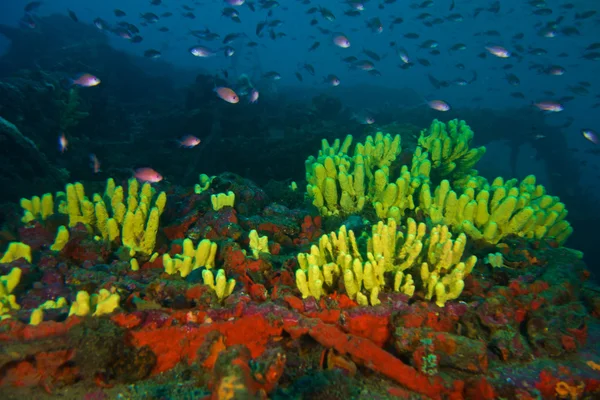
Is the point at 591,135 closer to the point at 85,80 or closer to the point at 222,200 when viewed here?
the point at 222,200

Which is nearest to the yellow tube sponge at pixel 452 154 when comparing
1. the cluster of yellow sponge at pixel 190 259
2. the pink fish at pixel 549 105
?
the cluster of yellow sponge at pixel 190 259

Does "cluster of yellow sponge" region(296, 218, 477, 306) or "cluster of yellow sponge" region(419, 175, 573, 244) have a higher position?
"cluster of yellow sponge" region(419, 175, 573, 244)

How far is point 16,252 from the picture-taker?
10.7 ft

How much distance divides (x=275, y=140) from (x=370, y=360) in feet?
27.7

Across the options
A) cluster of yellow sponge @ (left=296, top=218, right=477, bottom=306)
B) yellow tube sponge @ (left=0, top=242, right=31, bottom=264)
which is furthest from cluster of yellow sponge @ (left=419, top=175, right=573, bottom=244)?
yellow tube sponge @ (left=0, top=242, right=31, bottom=264)

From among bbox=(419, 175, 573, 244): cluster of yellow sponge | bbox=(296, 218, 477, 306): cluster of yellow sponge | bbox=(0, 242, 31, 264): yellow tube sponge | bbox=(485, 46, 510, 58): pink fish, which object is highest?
bbox=(485, 46, 510, 58): pink fish

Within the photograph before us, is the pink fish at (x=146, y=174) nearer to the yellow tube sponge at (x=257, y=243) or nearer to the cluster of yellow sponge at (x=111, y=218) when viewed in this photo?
the cluster of yellow sponge at (x=111, y=218)

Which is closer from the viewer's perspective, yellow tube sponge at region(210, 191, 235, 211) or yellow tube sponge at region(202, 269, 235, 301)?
yellow tube sponge at region(202, 269, 235, 301)

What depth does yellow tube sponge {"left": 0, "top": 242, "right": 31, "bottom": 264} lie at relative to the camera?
10.5 ft

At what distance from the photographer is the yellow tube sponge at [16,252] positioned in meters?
3.21

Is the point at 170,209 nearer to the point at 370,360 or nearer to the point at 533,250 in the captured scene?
the point at 370,360

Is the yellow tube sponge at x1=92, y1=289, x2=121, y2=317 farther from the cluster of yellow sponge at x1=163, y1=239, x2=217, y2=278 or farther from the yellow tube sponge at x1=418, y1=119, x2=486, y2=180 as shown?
the yellow tube sponge at x1=418, y1=119, x2=486, y2=180

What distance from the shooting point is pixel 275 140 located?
397 inches

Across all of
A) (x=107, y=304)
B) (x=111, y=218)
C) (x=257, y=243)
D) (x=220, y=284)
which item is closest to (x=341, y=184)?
(x=257, y=243)
